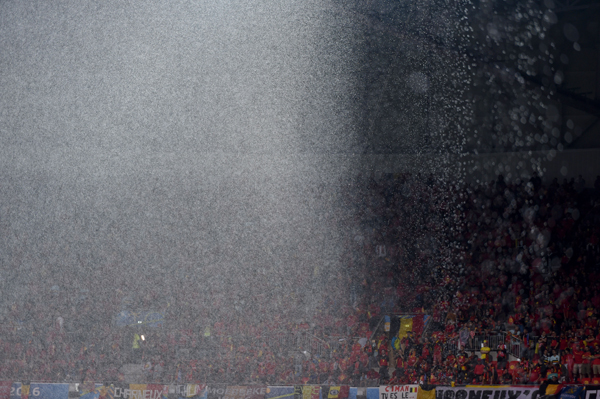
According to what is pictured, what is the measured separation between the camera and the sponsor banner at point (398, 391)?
5797 millimetres

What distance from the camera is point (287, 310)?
859 cm

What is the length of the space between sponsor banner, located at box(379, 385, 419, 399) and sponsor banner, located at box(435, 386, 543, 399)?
0.38 meters

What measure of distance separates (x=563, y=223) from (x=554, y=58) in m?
3.00

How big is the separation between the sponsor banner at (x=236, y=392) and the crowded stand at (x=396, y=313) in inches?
42.2

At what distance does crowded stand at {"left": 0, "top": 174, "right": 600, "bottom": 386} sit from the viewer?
269 inches

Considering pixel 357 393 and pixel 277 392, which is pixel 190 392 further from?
pixel 357 393

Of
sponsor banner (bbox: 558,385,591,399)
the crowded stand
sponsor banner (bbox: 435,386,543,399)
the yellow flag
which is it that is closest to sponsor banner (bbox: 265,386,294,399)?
the crowded stand

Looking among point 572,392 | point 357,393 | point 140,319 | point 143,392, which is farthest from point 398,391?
point 140,319

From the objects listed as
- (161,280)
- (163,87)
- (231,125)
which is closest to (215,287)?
(161,280)

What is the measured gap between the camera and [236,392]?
5.94 m

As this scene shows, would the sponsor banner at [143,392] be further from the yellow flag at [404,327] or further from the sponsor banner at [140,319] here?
the yellow flag at [404,327]

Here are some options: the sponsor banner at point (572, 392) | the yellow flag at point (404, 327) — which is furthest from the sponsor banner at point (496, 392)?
the yellow flag at point (404, 327)

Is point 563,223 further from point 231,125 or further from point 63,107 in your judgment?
point 63,107

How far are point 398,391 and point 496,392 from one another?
104cm
